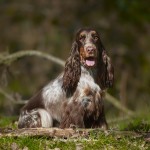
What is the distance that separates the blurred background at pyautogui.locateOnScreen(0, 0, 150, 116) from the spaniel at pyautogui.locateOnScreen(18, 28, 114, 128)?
12339 mm

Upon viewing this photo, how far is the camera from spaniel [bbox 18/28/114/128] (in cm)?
1201

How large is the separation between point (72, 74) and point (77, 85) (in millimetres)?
206

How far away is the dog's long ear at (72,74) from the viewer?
12.0m

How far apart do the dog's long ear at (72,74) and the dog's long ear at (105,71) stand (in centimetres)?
47

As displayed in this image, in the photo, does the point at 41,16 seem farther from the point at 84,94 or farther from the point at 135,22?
the point at 84,94

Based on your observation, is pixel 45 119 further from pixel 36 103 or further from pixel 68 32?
pixel 68 32

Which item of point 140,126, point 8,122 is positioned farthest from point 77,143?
point 8,122

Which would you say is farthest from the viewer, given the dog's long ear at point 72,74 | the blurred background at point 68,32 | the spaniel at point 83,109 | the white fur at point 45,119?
the blurred background at point 68,32

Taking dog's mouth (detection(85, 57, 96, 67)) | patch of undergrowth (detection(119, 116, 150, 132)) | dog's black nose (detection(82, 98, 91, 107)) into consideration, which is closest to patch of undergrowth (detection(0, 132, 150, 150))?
dog's black nose (detection(82, 98, 91, 107))

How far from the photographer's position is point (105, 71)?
12500mm

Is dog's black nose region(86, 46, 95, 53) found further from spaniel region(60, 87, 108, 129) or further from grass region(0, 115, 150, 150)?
grass region(0, 115, 150, 150)

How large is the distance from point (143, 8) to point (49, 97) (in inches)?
609

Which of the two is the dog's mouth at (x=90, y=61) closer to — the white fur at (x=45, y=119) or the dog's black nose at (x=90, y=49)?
the dog's black nose at (x=90, y=49)

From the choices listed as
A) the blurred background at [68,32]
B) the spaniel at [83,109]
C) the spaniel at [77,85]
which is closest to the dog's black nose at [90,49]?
the spaniel at [77,85]
